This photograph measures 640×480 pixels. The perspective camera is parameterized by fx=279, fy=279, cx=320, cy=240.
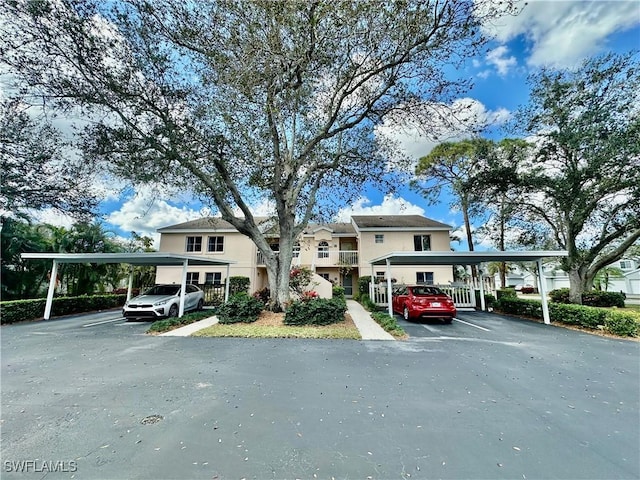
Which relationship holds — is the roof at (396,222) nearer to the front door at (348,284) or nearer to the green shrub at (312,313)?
the front door at (348,284)

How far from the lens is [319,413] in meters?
3.57

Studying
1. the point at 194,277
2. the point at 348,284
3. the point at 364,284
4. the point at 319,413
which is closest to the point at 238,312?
the point at 319,413

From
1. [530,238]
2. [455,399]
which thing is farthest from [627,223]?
[455,399]

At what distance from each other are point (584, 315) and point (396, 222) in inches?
534

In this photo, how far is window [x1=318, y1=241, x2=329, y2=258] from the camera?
22.1 m

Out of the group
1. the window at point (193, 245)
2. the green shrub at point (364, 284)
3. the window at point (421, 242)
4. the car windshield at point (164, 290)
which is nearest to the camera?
the car windshield at point (164, 290)

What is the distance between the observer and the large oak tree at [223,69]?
8.23 metres

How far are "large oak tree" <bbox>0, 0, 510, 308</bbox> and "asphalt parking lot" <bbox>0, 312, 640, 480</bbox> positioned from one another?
22.0 feet

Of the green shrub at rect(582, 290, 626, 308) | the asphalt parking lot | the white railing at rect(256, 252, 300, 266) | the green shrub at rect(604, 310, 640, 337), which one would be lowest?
the asphalt parking lot

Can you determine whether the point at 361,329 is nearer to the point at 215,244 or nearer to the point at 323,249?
the point at 323,249

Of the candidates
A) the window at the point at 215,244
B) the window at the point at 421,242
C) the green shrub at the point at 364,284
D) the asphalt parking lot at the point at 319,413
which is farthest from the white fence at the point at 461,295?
the window at the point at 215,244

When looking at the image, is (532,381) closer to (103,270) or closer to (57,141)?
(57,141)

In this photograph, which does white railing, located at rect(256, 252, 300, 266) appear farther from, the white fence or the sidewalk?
the sidewalk

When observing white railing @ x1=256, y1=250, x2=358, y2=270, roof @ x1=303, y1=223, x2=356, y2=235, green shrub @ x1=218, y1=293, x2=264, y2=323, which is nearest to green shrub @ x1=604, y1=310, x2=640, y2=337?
green shrub @ x1=218, y1=293, x2=264, y2=323
